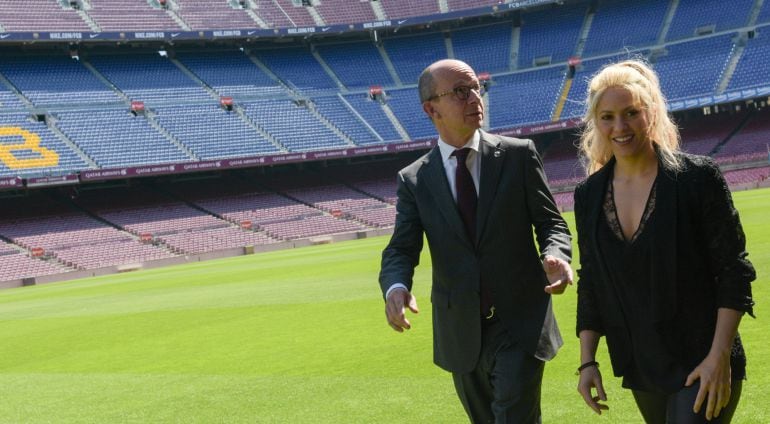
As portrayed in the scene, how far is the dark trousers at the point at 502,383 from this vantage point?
12.8 feet

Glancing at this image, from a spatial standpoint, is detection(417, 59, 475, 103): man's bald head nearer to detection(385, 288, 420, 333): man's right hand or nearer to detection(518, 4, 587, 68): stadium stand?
detection(385, 288, 420, 333): man's right hand

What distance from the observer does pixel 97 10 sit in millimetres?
56406

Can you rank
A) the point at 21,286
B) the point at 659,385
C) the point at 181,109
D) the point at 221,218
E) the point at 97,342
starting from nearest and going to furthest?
the point at 659,385 → the point at 97,342 → the point at 21,286 → the point at 221,218 → the point at 181,109

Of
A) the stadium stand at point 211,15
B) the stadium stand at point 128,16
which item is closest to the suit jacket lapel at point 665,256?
the stadium stand at point 128,16

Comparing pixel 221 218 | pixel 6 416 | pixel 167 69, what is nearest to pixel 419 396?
pixel 6 416

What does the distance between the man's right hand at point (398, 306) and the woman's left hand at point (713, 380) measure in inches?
51.7

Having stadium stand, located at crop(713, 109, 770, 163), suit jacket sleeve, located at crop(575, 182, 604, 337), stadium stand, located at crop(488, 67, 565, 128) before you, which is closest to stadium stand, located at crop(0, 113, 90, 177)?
stadium stand, located at crop(488, 67, 565, 128)

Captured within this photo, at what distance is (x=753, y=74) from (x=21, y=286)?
1783 inches

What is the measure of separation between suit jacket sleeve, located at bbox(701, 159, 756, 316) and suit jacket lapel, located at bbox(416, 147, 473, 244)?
1286 mm

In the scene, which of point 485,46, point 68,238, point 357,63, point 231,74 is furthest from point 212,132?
point 485,46

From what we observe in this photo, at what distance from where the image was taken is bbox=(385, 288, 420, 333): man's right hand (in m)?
3.74

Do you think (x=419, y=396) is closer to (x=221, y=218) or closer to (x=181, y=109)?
(x=221, y=218)

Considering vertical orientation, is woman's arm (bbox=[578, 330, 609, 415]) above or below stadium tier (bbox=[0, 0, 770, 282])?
below

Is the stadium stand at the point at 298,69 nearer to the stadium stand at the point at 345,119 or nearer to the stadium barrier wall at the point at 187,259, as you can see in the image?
the stadium stand at the point at 345,119
